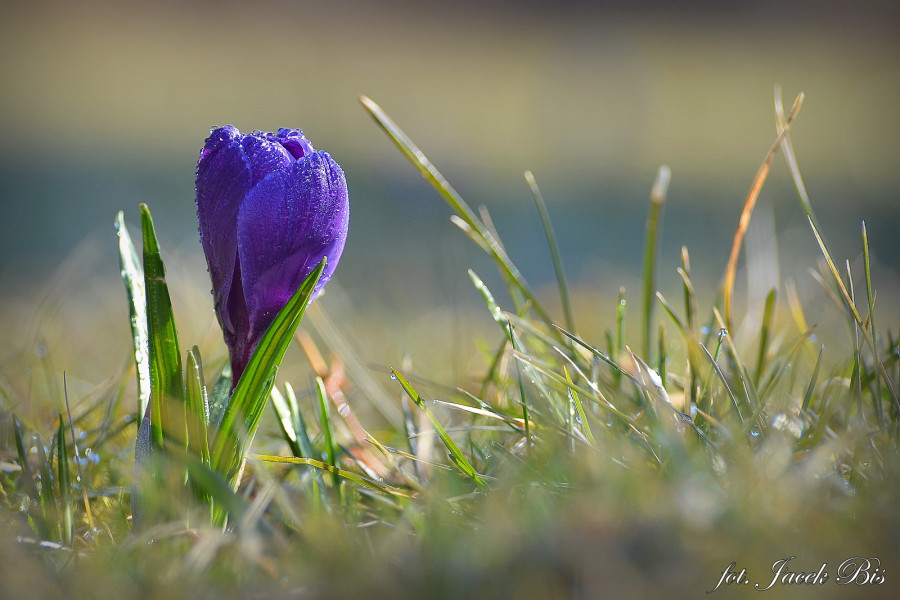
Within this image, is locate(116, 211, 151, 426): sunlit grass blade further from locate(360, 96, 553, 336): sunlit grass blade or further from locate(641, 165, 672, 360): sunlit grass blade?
locate(641, 165, 672, 360): sunlit grass blade

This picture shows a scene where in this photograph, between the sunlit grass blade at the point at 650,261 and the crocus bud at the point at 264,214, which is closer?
the crocus bud at the point at 264,214

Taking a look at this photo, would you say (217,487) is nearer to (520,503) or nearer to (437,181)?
(520,503)

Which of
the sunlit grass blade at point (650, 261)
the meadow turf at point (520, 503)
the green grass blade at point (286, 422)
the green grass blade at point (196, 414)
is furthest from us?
the sunlit grass blade at point (650, 261)

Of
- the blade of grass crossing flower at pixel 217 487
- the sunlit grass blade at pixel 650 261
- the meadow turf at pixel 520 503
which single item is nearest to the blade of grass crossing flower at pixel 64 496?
the meadow turf at pixel 520 503

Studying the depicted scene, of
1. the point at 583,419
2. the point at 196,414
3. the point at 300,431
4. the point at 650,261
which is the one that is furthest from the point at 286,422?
the point at 650,261

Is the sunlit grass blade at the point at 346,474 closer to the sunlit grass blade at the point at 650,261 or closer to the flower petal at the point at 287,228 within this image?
the flower petal at the point at 287,228

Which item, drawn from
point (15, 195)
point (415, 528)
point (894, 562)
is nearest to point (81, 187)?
point (15, 195)
